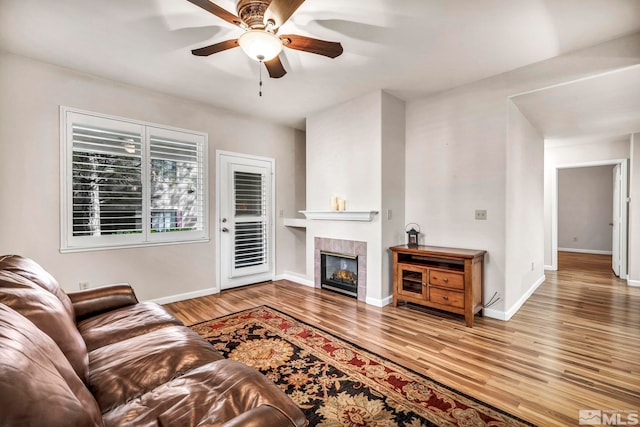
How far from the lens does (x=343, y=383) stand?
6.66 feet

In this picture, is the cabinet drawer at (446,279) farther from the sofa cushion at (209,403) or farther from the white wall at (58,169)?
the white wall at (58,169)

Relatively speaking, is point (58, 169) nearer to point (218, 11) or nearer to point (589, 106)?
point (218, 11)

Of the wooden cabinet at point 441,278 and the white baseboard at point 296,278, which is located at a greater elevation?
the wooden cabinet at point 441,278

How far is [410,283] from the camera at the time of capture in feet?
11.6

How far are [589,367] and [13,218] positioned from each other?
17.2ft

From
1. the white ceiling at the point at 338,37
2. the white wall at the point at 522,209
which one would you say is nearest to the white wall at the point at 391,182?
the white ceiling at the point at 338,37

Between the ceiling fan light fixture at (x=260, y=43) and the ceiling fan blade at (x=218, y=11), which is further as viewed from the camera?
the ceiling fan light fixture at (x=260, y=43)

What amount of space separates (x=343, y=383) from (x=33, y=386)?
1767 mm

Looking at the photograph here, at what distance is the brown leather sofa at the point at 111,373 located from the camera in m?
0.72

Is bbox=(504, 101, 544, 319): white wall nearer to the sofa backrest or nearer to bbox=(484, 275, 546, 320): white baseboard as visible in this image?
bbox=(484, 275, 546, 320): white baseboard

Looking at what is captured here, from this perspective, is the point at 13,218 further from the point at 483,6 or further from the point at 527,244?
the point at 527,244

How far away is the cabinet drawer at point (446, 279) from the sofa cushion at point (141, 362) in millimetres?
2495

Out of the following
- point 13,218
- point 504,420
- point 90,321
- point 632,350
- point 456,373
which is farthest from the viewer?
point 13,218

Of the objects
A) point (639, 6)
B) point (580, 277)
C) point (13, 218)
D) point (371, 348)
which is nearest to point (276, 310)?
point (371, 348)
